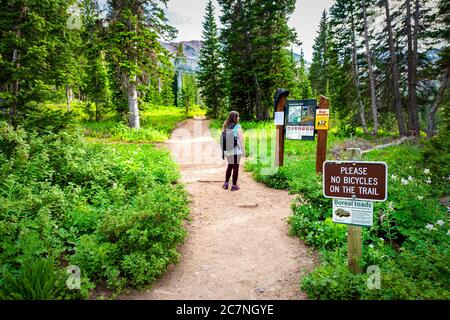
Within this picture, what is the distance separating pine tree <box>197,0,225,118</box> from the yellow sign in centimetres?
2658

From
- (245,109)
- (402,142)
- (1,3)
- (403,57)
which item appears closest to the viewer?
(1,3)

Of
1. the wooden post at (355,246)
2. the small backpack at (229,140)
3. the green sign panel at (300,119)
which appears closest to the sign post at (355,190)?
the wooden post at (355,246)

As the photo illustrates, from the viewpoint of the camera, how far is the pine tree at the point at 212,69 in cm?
3344

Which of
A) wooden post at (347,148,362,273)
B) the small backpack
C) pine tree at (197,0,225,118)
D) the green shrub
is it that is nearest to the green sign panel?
the small backpack

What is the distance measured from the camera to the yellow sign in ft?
26.5

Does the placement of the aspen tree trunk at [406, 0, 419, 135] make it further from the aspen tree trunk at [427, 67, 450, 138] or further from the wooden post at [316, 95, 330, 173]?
the wooden post at [316, 95, 330, 173]

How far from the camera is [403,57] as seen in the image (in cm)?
2130

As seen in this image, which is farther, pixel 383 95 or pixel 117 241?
pixel 383 95

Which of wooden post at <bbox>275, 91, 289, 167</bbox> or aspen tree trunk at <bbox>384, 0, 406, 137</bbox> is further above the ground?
aspen tree trunk at <bbox>384, 0, 406, 137</bbox>

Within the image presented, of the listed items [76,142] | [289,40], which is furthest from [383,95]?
[76,142]

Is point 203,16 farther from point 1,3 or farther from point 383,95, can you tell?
point 1,3

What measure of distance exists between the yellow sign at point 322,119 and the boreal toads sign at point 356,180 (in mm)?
5086

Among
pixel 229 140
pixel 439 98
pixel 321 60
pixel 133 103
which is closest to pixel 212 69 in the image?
pixel 133 103
